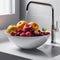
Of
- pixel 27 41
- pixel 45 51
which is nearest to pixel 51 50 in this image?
pixel 45 51

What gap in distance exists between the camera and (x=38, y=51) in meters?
1.28

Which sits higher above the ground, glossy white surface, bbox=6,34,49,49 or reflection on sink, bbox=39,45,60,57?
glossy white surface, bbox=6,34,49,49

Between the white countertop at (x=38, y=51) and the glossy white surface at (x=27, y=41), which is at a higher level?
the glossy white surface at (x=27, y=41)

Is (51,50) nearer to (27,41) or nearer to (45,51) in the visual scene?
(45,51)

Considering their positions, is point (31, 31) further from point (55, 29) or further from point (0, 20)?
point (0, 20)

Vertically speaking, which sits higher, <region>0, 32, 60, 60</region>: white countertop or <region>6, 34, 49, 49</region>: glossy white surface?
<region>6, 34, 49, 49</region>: glossy white surface

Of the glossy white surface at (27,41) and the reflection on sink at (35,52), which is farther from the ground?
the glossy white surface at (27,41)

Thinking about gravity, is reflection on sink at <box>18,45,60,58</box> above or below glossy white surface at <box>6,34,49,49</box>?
below

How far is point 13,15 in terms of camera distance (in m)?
2.06

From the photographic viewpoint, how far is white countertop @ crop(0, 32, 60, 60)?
1.16m

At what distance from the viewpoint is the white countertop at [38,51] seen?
→ 1.16 metres

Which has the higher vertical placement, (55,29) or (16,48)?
(55,29)

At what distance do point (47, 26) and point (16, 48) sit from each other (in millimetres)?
656

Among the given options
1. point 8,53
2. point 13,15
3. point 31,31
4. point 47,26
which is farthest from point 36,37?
point 13,15
